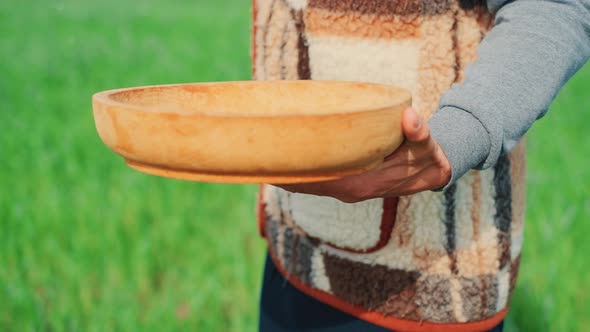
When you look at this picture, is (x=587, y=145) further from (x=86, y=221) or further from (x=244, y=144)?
(x=244, y=144)

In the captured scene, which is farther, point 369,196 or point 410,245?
point 410,245

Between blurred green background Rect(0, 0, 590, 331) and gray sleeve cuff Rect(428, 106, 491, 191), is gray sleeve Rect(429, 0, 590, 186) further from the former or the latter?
blurred green background Rect(0, 0, 590, 331)

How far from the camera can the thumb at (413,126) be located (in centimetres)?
40

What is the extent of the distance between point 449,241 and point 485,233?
4 centimetres

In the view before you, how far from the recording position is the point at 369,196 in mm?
466

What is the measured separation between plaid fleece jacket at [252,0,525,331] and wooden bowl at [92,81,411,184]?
0.50 feet

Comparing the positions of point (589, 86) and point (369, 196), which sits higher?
point (369, 196)

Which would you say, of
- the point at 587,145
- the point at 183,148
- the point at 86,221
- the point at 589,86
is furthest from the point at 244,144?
the point at 589,86

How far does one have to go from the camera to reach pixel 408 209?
592 mm

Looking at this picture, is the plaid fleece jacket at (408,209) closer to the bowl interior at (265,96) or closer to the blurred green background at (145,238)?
→ the bowl interior at (265,96)

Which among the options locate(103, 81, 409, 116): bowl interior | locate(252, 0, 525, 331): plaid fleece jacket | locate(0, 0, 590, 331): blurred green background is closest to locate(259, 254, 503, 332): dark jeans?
locate(252, 0, 525, 331): plaid fleece jacket

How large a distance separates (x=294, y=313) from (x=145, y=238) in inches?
44.1

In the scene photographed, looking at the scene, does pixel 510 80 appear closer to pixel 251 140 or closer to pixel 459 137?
pixel 459 137

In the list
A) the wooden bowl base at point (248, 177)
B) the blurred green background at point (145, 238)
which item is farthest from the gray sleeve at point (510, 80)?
the blurred green background at point (145, 238)
